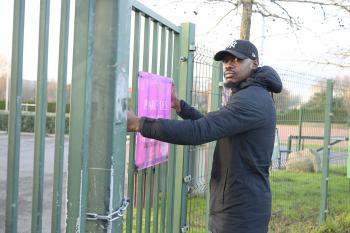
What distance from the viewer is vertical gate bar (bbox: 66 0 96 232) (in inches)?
90.4

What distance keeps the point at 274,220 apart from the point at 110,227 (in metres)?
5.45

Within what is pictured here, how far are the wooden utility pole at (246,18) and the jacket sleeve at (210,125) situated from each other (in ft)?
19.5

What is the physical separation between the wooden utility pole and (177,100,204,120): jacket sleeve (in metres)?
5.27

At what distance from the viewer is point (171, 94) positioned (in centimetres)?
374

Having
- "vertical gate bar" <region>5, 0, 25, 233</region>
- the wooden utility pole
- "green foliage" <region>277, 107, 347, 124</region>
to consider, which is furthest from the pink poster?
the wooden utility pole

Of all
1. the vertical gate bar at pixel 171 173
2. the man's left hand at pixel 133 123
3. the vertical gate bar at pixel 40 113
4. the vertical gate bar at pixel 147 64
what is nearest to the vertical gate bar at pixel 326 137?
the vertical gate bar at pixel 171 173

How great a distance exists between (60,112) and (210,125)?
0.86 m

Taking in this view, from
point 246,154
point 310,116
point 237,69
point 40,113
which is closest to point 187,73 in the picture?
point 237,69

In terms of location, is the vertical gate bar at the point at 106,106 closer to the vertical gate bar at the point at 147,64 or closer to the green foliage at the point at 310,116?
the vertical gate bar at the point at 147,64

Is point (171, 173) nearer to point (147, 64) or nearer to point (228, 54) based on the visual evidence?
point (147, 64)

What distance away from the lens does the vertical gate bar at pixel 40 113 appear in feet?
7.04

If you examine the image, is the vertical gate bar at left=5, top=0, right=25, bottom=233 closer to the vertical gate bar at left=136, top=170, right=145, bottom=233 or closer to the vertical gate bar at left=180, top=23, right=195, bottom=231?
the vertical gate bar at left=136, top=170, right=145, bottom=233

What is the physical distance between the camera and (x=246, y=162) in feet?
10.6

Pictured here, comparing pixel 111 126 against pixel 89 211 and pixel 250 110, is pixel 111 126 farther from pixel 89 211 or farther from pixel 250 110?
pixel 250 110
